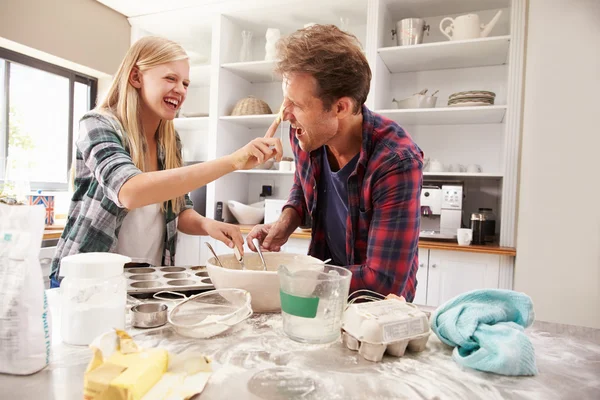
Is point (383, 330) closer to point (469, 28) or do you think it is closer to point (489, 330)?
point (489, 330)

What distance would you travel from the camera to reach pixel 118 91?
56.7 inches

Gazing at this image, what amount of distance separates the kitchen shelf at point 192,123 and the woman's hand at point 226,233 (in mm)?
2009

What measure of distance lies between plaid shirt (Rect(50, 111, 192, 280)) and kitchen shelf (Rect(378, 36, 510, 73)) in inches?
76.5

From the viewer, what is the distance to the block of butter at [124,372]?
1.63 feet

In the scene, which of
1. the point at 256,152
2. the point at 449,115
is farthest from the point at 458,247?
the point at 256,152

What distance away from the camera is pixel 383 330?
2.19 feet

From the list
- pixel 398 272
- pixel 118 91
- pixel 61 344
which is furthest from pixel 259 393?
pixel 118 91

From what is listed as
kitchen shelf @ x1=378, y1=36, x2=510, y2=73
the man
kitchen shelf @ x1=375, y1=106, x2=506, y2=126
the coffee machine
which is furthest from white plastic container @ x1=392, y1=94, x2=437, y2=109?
the man

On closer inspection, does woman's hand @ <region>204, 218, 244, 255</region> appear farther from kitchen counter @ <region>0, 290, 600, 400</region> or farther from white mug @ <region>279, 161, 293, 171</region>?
white mug @ <region>279, 161, 293, 171</region>

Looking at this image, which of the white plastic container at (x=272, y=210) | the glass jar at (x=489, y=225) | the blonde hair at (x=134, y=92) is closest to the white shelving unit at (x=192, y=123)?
the white plastic container at (x=272, y=210)

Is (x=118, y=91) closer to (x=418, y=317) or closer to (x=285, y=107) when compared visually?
(x=285, y=107)

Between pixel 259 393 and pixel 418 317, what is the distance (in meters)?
0.31

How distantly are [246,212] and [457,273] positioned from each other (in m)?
1.51

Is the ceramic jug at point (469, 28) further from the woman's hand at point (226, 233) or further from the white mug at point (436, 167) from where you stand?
the woman's hand at point (226, 233)
